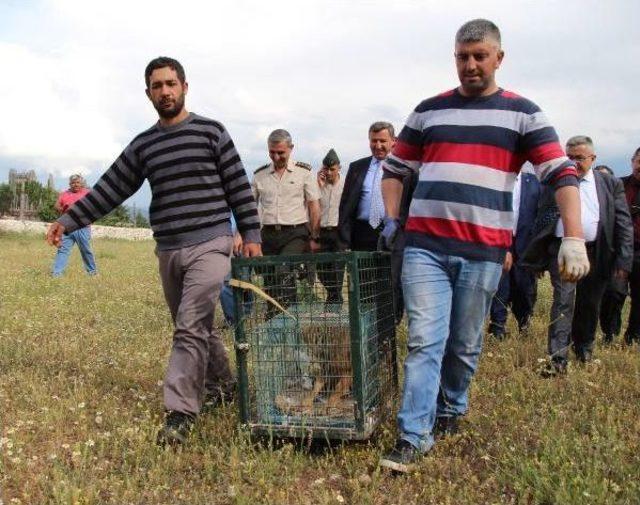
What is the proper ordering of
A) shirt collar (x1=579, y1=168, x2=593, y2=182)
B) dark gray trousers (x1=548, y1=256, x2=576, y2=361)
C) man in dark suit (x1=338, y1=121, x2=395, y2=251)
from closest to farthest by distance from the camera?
dark gray trousers (x1=548, y1=256, x2=576, y2=361), shirt collar (x1=579, y1=168, x2=593, y2=182), man in dark suit (x1=338, y1=121, x2=395, y2=251)

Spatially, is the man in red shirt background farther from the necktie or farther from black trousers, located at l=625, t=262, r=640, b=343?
black trousers, located at l=625, t=262, r=640, b=343

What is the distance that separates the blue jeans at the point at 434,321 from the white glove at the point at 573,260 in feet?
1.38

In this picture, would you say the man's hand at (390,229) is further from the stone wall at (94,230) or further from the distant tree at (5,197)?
the distant tree at (5,197)

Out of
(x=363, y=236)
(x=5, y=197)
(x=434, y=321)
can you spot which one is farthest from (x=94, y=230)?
(x=434, y=321)

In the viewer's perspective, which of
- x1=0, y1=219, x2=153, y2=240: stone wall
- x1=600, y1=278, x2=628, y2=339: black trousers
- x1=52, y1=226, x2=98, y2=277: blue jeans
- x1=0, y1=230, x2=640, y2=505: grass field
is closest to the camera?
x1=0, y1=230, x2=640, y2=505: grass field

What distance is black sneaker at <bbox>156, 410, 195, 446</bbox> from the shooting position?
3961 millimetres

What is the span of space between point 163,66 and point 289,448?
2.40 m

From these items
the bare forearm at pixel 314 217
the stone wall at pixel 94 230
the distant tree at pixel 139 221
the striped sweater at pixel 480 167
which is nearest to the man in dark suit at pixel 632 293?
the bare forearm at pixel 314 217

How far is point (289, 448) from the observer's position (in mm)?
3713

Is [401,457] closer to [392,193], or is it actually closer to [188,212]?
[392,193]

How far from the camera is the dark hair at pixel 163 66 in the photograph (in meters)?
4.30

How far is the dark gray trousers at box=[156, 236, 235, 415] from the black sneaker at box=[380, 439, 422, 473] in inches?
48.6

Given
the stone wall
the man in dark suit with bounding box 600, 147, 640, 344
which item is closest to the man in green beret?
the man in dark suit with bounding box 600, 147, 640, 344

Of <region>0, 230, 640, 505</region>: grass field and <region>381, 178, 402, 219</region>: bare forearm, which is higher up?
<region>381, 178, 402, 219</region>: bare forearm
